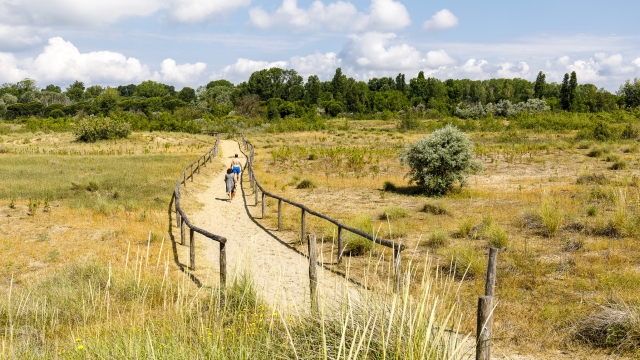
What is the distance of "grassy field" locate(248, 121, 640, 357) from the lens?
6.79m

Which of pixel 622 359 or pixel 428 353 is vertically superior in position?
pixel 428 353

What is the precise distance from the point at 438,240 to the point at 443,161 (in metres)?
9.25

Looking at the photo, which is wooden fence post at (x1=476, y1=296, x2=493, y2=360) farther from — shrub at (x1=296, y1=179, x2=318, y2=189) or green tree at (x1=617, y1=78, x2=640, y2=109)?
green tree at (x1=617, y1=78, x2=640, y2=109)

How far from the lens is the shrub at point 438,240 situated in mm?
11844

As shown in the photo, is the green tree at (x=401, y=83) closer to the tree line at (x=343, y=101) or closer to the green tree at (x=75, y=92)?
the tree line at (x=343, y=101)

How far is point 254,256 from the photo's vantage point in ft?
38.8

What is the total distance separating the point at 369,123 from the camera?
74.8 meters

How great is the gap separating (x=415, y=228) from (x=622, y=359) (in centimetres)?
810

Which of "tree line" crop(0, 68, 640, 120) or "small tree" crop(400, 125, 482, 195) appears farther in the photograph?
"tree line" crop(0, 68, 640, 120)

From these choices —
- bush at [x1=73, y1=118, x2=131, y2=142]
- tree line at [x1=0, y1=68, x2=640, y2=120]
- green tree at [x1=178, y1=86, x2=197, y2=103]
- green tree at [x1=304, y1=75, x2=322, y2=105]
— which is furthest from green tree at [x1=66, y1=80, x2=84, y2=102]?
bush at [x1=73, y1=118, x2=131, y2=142]

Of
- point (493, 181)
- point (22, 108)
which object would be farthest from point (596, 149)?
point (22, 108)

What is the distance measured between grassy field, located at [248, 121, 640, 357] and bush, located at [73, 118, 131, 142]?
91.1 ft

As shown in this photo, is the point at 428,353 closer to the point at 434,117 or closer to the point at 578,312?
the point at 578,312

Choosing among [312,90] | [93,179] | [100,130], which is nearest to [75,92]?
[312,90]
